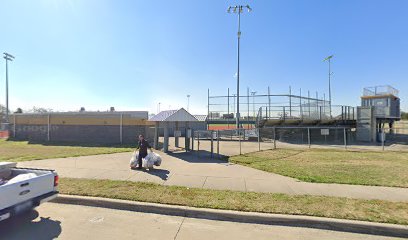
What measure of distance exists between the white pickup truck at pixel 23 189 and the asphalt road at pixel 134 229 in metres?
Result: 0.47

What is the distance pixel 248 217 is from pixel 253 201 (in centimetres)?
75

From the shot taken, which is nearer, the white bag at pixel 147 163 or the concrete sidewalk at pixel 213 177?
the concrete sidewalk at pixel 213 177

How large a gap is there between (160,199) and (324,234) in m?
3.45

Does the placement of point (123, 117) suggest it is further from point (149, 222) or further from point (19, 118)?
point (149, 222)

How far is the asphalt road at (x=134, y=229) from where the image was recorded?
404 cm

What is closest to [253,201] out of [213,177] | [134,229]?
[213,177]

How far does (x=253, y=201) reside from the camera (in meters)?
5.37

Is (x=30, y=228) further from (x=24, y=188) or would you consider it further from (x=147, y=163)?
(x=147, y=163)

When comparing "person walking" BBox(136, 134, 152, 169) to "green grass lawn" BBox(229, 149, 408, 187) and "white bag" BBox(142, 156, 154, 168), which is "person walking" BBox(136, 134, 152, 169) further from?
"green grass lawn" BBox(229, 149, 408, 187)

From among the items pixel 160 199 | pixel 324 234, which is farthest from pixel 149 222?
pixel 324 234

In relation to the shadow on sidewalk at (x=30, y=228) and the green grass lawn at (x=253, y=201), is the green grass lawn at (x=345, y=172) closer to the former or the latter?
the green grass lawn at (x=253, y=201)

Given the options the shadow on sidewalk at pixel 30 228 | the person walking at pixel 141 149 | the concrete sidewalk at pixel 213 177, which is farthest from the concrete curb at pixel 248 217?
the person walking at pixel 141 149

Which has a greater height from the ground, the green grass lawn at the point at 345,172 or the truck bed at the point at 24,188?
the truck bed at the point at 24,188

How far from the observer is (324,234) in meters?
4.16
